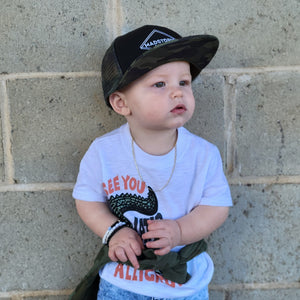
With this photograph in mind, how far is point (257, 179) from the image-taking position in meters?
1.68

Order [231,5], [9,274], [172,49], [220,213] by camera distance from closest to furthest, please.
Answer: [172,49]
[220,213]
[231,5]
[9,274]

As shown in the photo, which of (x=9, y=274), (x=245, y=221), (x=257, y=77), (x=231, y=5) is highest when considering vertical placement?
(x=231, y=5)

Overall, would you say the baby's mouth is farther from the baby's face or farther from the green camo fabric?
the green camo fabric

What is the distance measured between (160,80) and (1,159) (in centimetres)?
80

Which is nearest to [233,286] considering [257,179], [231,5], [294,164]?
[257,179]

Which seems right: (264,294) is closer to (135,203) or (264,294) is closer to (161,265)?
(161,265)

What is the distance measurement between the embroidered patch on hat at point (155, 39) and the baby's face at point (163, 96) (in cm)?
8

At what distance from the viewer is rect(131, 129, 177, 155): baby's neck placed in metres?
1.41

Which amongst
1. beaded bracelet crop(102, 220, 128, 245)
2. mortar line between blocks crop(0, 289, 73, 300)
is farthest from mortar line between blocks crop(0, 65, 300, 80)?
mortar line between blocks crop(0, 289, 73, 300)

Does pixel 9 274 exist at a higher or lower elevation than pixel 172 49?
lower

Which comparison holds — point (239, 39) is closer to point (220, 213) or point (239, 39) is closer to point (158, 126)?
point (158, 126)

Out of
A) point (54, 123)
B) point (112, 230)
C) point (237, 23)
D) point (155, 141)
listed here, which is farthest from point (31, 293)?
point (237, 23)

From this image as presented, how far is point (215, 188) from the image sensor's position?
4.67 feet

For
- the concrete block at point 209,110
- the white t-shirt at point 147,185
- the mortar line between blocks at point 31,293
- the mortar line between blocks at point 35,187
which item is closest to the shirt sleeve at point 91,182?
the white t-shirt at point 147,185
